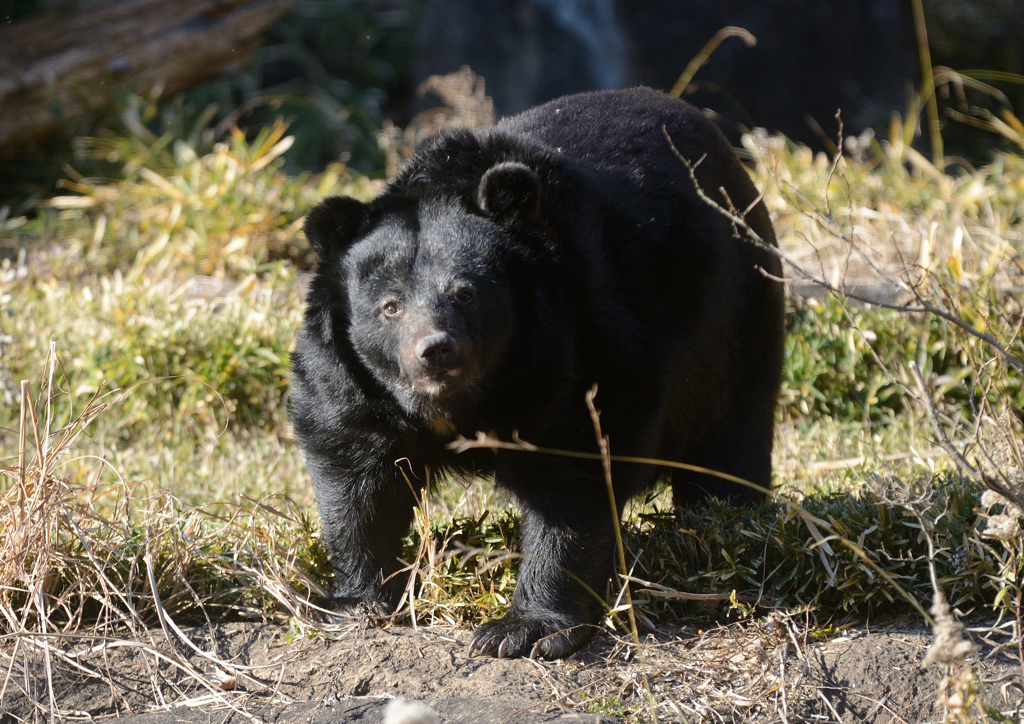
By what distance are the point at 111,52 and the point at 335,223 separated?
6316mm

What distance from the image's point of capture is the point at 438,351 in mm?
→ 2848

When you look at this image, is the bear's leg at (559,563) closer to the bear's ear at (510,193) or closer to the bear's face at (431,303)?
the bear's face at (431,303)

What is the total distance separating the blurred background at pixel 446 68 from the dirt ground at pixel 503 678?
5.53 m

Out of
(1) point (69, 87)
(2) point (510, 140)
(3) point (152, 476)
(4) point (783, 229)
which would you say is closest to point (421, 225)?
(2) point (510, 140)

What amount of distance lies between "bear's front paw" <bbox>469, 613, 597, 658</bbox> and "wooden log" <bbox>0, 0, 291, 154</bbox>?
22.2ft

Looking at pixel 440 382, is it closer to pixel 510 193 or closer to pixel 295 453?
pixel 510 193

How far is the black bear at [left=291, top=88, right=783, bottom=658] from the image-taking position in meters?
3.06

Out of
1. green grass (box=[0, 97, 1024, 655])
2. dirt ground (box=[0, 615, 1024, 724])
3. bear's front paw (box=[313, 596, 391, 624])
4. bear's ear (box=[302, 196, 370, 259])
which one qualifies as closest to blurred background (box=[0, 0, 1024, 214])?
green grass (box=[0, 97, 1024, 655])

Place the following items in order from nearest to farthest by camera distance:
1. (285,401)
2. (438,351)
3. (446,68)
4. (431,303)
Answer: (438,351) → (431,303) → (285,401) → (446,68)

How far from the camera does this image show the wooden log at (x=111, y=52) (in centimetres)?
809

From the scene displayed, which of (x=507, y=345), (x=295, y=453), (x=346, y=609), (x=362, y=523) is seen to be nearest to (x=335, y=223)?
(x=507, y=345)

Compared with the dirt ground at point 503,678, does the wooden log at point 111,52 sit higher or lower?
higher

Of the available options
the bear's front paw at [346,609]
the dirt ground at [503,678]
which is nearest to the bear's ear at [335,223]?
the bear's front paw at [346,609]

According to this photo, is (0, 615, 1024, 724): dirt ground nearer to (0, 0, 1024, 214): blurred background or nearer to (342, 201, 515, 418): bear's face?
(342, 201, 515, 418): bear's face
